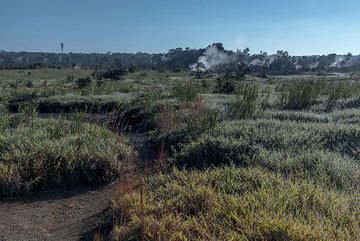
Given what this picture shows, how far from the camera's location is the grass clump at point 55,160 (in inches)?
305

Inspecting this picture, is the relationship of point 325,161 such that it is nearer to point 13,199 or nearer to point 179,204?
point 179,204

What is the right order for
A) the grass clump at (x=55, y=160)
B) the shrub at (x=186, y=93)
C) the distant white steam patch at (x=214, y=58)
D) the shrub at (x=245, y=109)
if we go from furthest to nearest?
the distant white steam patch at (x=214, y=58) < the shrub at (x=186, y=93) < the shrub at (x=245, y=109) < the grass clump at (x=55, y=160)

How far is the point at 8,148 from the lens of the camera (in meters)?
8.68

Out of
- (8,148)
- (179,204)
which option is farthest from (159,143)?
(179,204)

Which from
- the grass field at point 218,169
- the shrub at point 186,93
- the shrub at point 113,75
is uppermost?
the shrub at point 186,93

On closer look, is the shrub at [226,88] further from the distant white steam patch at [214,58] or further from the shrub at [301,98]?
the distant white steam patch at [214,58]

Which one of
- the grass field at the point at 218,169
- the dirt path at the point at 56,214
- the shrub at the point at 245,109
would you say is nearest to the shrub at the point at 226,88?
the grass field at the point at 218,169

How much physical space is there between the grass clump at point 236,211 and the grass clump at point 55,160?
2059mm

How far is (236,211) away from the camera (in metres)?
5.10

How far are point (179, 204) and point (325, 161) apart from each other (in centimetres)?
266

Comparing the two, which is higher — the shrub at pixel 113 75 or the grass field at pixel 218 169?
the grass field at pixel 218 169

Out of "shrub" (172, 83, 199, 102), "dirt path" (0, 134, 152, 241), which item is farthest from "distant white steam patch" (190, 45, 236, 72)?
"dirt path" (0, 134, 152, 241)

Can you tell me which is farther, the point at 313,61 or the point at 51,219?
the point at 313,61

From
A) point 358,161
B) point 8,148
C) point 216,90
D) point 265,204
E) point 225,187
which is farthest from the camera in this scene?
point 216,90
